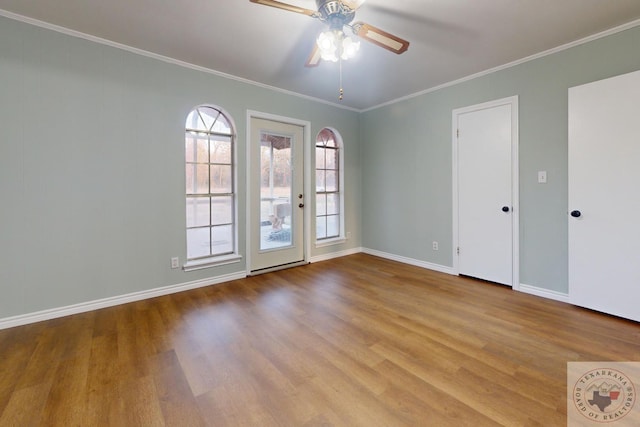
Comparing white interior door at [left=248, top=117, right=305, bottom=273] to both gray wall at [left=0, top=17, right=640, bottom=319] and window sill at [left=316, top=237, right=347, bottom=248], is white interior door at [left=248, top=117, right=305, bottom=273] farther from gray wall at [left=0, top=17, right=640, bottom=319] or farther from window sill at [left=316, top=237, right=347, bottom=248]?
window sill at [left=316, top=237, right=347, bottom=248]

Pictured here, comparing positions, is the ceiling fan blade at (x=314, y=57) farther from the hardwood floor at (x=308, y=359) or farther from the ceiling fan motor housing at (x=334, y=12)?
the hardwood floor at (x=308, y=359)

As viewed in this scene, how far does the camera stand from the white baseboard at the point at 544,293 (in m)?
2.79

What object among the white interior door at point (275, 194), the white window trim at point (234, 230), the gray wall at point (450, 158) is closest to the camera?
the gray wall at point (450, 158)

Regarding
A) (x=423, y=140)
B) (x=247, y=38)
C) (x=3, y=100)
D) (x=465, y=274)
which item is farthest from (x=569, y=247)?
(x=3, y=100)

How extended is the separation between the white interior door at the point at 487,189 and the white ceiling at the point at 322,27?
1.99 feet

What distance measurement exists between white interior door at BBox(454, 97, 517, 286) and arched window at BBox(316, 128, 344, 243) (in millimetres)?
1860

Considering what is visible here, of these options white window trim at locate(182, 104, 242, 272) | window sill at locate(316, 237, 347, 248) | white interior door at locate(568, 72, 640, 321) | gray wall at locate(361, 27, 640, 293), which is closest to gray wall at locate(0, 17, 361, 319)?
white window trim at locate(182, 104, 242, 272)

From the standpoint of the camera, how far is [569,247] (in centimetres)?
268

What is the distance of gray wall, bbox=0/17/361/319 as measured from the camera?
2318 mm

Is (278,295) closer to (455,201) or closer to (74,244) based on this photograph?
(74,244)

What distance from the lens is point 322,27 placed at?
2.39 m

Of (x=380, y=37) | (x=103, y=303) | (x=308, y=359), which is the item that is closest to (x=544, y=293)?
(x=308, y=359)

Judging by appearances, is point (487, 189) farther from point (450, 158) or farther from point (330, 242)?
point (330, 242)

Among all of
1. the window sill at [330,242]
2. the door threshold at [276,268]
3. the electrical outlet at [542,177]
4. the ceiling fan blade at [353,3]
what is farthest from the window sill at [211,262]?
the electrical outlet at [542,177]
